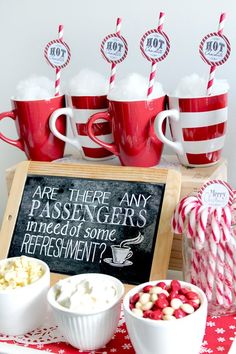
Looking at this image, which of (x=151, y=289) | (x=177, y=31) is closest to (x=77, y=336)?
(x=151, y=289)

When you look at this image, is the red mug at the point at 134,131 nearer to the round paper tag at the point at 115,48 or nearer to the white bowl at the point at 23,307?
the round paper tag at the point at 115,48

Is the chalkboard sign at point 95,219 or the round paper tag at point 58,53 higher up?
the round paper tag at point 58,53

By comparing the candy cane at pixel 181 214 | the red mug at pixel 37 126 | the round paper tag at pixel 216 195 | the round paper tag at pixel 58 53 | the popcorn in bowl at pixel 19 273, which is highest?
the round paper tag at pixel 58 53

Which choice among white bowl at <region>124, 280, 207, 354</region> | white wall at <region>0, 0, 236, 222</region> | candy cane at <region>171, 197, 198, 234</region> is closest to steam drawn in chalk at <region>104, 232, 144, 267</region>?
candy cane at <region>171, 197, 198, 234</region>

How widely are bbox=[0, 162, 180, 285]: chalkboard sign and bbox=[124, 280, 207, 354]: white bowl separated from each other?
212mm

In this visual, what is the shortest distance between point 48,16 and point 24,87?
275 mm

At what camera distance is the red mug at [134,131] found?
106 cm

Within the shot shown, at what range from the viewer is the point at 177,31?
1.21m

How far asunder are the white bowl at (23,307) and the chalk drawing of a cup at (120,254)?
16 cm

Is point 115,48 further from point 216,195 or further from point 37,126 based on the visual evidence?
point 216,195

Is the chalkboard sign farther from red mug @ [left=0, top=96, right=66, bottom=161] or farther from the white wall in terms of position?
the white wall

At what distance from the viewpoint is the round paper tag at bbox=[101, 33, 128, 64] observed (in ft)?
3.64

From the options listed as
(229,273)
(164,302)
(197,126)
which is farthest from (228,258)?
(197,126)

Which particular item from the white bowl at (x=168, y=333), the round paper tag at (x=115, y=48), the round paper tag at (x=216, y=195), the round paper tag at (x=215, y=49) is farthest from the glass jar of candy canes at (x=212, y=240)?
the round paper tag at (x=115, y=48)
